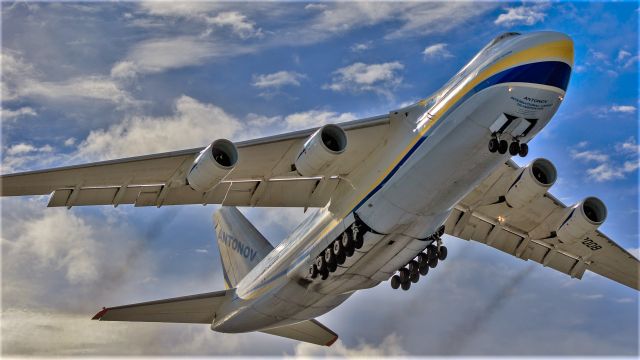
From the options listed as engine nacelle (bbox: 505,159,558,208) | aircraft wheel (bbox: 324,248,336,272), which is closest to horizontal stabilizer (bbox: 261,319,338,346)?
aircraft wheel (bbox: 324,248,336,272)

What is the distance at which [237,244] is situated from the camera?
735 inches

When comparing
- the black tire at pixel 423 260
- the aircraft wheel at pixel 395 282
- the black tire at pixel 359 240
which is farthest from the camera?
the aircraft wheel at pixel 395 282

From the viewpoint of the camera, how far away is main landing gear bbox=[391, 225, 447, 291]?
14.3 m

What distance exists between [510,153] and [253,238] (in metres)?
8.22

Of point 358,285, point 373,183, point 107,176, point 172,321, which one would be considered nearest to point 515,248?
point 358,285

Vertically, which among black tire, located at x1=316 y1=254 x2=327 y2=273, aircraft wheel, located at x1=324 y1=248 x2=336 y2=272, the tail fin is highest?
aircraft wheel, located at x1=324 y1=248 x2=336 y2=272

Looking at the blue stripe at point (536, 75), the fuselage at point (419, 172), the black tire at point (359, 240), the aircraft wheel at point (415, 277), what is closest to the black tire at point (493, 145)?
the fuselage at point (419, 172)

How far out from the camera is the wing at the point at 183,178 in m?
13.1

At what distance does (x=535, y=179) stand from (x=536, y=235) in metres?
2.70

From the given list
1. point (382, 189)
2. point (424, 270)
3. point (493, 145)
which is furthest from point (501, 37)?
point (424, 270)

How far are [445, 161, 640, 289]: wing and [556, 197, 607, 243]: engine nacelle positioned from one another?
0.30 meters

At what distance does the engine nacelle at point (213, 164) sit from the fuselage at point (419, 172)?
2389 millimetres

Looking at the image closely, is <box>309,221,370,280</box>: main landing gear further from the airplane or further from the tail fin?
the tail fin

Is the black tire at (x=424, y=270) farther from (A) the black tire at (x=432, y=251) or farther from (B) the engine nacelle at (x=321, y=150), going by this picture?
(B) the engine nacelle at (x=321, y=150)
